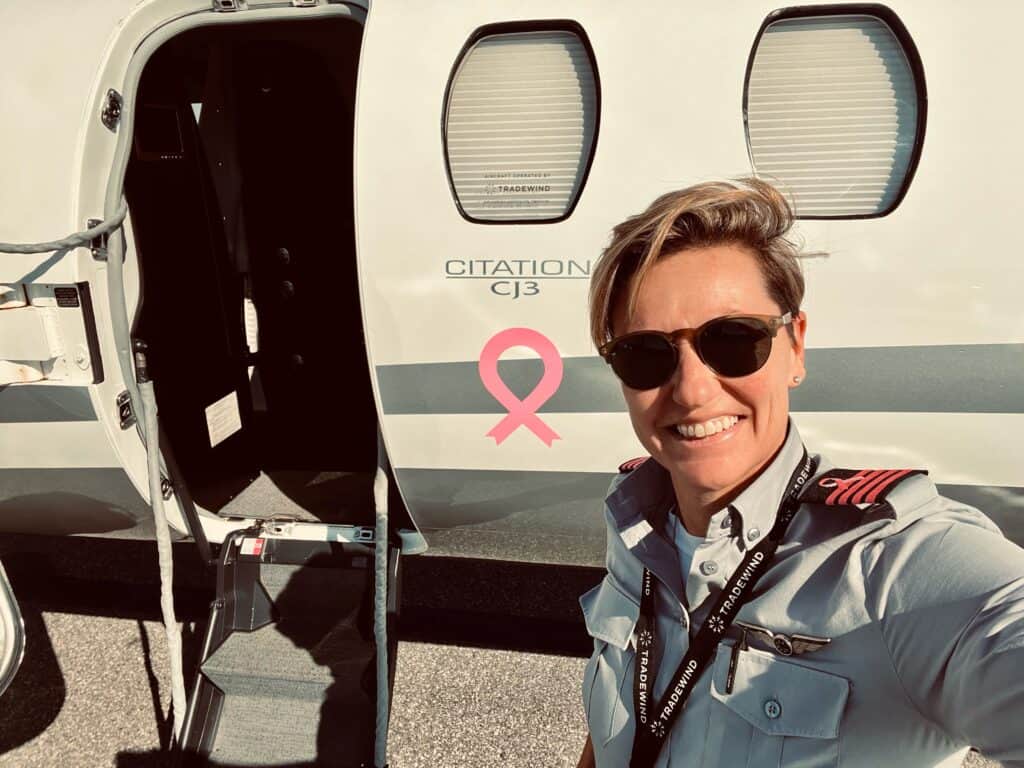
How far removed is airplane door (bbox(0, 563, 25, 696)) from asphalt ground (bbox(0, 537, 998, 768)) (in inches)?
19.1

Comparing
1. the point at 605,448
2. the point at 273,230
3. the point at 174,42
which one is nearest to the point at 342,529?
the point at 605,448

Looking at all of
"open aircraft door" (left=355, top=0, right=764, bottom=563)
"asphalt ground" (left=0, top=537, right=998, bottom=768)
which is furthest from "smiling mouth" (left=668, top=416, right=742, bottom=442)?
"asphalt ground" (left=0, top=537, right=998, bottom=768)

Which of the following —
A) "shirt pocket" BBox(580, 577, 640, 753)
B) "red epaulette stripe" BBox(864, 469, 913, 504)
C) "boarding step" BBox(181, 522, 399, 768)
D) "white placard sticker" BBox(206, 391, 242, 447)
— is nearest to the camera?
"red epaulette stripe" BBox(864, 469, 913, 504)

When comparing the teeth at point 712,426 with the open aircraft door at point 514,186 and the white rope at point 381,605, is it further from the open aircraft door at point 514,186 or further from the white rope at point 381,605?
the white rope at point 381,605

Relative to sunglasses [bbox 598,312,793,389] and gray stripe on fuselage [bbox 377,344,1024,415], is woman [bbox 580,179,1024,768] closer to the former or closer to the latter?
sunglasses [bbox 598,312,793,389]

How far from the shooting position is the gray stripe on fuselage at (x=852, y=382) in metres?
1.79

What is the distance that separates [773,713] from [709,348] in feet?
1.73

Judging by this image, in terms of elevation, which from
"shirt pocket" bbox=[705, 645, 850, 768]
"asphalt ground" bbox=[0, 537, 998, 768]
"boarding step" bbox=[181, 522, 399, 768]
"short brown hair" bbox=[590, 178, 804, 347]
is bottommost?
"asphalt ground" bbox=[0, 537, 998, 768]

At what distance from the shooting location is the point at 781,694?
894mm

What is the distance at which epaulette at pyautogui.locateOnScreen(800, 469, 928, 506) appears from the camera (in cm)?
88

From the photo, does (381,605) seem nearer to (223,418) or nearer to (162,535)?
(162,535)

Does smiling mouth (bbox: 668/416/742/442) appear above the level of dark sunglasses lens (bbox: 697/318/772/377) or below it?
below

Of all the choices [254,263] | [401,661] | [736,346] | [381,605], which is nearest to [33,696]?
[401,661]

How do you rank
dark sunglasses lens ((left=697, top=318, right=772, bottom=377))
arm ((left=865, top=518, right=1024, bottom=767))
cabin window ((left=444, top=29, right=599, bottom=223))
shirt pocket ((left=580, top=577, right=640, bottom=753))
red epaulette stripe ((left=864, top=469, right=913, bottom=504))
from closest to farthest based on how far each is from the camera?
arm ((left=865, top=518, right=1024, bottom=767)) < red epaulette stripe ((left=864, top=469, right=913, bottom=504)) < dark sunglasses lens ((left=697, top=318, right=772, bottom=377)) < shirt pocket ((left=580, top=577, right=640, bottom=753)) < cabin window ((left=444, top=29, right=599, bottom=223))
